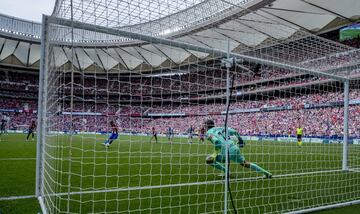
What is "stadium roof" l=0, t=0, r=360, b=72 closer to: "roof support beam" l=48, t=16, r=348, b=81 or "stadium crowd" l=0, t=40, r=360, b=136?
"roof support beam" l=48, t=16, r=348, b=81

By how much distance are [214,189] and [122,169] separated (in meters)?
4.32

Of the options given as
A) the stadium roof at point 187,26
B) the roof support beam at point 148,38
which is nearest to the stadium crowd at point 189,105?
the roof support beam at point 148,38

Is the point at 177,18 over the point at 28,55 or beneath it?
beneath

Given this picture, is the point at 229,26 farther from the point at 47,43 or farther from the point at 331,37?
the point at 47,43

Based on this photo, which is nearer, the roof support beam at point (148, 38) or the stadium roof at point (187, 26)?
the roof support beam at point (148, 38)

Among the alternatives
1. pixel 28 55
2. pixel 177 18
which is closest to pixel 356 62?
pixel 177 18

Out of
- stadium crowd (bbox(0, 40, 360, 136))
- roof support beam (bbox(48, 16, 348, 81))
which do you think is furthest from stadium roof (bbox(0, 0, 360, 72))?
stadium crowd (bbox(0, 40, 360, 136))

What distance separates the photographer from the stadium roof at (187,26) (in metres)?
4.66

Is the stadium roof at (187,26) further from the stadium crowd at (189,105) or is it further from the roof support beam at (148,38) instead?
the stadium crowd at (189,105)

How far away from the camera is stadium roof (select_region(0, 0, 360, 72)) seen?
4.66 meters

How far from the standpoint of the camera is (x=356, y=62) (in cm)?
887

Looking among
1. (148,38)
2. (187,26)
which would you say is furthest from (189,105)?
(148,38)

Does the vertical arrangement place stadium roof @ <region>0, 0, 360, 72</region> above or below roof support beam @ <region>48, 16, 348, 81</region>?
above

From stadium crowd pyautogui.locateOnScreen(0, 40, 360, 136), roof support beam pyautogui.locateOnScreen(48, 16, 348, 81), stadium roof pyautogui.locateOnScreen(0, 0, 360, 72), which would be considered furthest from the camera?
stadium crowd pyautogui.locateOnScreen(0, 40, 360, 136)
